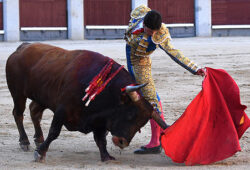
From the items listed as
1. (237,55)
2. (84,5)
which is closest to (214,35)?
(84,5)

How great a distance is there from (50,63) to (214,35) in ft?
48.0

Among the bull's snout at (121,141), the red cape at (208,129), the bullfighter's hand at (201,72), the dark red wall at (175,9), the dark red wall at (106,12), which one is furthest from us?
the dark red wall at (175,9)

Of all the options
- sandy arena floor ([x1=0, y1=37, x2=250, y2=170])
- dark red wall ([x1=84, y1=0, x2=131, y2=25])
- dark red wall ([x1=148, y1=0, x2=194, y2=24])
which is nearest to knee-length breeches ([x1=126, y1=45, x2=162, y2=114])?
sandy arena floor ([x1=0, y1=37, x2=250, y2=170])

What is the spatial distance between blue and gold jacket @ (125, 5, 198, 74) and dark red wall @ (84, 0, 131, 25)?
1272 cm

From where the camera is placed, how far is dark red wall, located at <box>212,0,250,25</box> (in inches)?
696

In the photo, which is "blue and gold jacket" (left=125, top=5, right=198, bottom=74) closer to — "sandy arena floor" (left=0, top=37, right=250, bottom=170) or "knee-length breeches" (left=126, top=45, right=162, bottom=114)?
"knee-length breeches" (left=126, top=45, right=162, bottom=114)

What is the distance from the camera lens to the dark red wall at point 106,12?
53.8ft

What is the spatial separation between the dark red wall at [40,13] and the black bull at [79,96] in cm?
1162

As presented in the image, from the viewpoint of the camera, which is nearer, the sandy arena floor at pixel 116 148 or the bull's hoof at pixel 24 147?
the sandy arena floor at pixel 116 148

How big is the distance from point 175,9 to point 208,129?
14.0 meters

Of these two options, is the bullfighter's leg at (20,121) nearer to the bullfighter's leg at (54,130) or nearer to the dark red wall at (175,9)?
the bullfighter's leg at (54,130)

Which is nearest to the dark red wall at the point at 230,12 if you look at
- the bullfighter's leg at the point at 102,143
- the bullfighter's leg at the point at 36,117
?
the bullfighter's leg at the point at 36,117

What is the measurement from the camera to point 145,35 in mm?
3646

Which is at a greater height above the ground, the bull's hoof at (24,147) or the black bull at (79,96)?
the black bull at (79,96)
